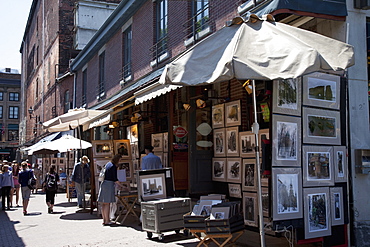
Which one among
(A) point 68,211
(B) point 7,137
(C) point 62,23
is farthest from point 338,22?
(B) point 7,137

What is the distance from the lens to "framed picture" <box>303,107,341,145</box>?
6408mm

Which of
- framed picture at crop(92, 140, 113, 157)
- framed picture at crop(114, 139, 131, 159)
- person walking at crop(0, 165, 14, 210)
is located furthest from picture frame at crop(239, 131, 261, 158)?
person walking at crop(0, 165, 14, 210)

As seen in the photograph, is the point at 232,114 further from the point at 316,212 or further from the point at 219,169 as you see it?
the point at 316,212

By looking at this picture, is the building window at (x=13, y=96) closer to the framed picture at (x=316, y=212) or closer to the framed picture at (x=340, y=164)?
the framed picture at (x=340, y=164)

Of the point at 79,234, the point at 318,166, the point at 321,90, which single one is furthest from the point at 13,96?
the point at 318,166

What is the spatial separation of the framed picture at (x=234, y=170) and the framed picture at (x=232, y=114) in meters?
0.77

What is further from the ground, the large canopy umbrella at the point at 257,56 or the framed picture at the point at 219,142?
the large canopy umbrella at the point at 257,56

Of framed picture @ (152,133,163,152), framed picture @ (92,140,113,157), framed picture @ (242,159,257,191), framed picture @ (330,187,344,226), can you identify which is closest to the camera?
framed picture @ (330,187,344,226)

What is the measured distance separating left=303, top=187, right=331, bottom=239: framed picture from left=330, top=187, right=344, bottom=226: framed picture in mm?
100

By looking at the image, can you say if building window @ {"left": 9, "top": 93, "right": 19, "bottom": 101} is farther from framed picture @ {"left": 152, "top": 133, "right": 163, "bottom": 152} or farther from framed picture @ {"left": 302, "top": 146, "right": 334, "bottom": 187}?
framed picture @ {"left": 302, "top": 146, "right": 334, "bottom": 187}

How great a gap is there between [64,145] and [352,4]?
1131 cm

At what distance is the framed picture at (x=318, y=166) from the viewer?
6.35 m

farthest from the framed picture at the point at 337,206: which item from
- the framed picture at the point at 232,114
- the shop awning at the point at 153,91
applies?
the shop awning at the point at 153,91

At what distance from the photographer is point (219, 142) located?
30.9ft
